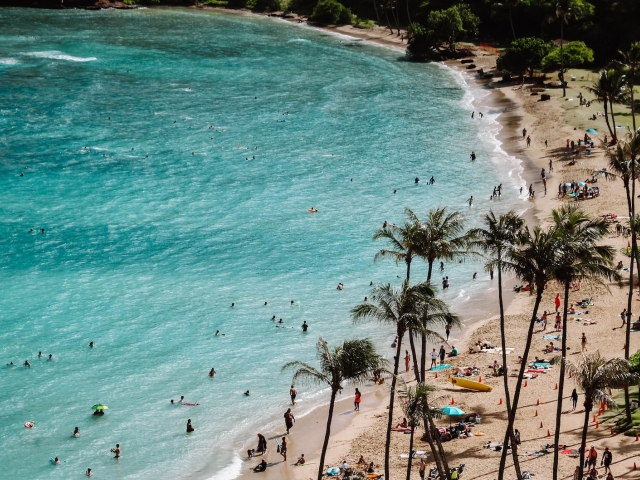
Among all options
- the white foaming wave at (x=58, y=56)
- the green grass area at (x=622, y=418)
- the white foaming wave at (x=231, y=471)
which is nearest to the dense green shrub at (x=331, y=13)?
the white foaming wave at (x=58, y=56)

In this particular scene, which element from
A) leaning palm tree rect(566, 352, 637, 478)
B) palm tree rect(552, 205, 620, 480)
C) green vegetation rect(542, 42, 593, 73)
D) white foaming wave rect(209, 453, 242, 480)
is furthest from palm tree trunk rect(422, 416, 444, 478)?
green vegetation rect(542, 42, 593, 73)

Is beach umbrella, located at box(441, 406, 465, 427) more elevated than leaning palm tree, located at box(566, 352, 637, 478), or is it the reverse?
leaning palm tree, located at box(566, 352, 637, 478)

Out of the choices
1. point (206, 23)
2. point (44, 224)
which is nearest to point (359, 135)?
point (44, 224)

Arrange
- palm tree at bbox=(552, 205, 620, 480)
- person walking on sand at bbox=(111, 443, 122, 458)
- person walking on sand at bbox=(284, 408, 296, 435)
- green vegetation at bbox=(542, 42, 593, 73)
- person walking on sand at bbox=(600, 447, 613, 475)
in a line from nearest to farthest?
palm tree at bbox=(552, 205, 620, 480) < person walking on sand at bbox=(600, 447, 613, 475) < person walking on sand at bbox=(111, 443, 122, 458) < person walking on sand at bbox=(284, 408, 296, 435) < green vegetation at bbox=(542, 42, 593, 73)

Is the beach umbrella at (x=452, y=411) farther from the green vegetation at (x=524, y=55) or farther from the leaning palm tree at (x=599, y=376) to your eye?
the green vegetation at (x=524, y=55)

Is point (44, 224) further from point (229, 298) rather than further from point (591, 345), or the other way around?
A: point (591, 345)

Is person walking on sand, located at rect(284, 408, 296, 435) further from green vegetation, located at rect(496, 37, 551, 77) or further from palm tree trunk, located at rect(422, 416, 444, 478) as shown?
green vegetation, located at rect(496, 37, 551, 77)
